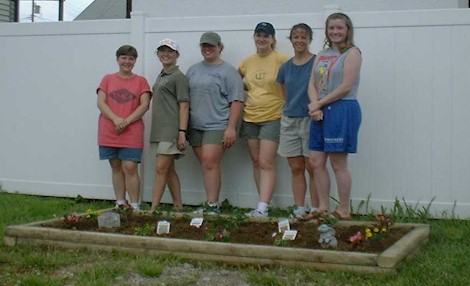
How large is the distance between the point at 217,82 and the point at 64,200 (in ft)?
7.45

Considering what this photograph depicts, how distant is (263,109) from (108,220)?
1.79 meters

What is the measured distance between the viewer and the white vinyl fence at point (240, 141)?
5.85 meters

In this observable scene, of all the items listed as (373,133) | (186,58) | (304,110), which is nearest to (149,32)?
(186,58)

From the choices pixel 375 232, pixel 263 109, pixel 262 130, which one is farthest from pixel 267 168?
pixel 375 232

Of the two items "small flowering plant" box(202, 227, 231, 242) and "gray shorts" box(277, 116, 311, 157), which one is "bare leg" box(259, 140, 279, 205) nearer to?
"gray shorts" box(277, 116, 311, 157)

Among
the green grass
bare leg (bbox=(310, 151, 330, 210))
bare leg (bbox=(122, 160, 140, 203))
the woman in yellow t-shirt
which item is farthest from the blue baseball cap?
the green grass

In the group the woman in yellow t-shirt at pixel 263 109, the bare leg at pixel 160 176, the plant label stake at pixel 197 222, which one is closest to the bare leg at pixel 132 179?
the bare leg at pixel 160 176

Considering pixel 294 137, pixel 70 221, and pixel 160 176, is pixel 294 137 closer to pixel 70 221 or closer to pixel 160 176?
pixel 160 176

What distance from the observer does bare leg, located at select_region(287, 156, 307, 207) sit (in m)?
5.84

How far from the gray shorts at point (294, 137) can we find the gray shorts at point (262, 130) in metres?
0.13

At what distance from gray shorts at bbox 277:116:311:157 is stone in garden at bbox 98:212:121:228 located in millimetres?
1590

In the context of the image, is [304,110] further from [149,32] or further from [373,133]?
[149,32]

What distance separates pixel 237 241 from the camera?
4.55 meters

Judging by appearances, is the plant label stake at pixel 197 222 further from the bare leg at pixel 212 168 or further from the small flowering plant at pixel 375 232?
the small flowering plant at pixel 375 232
